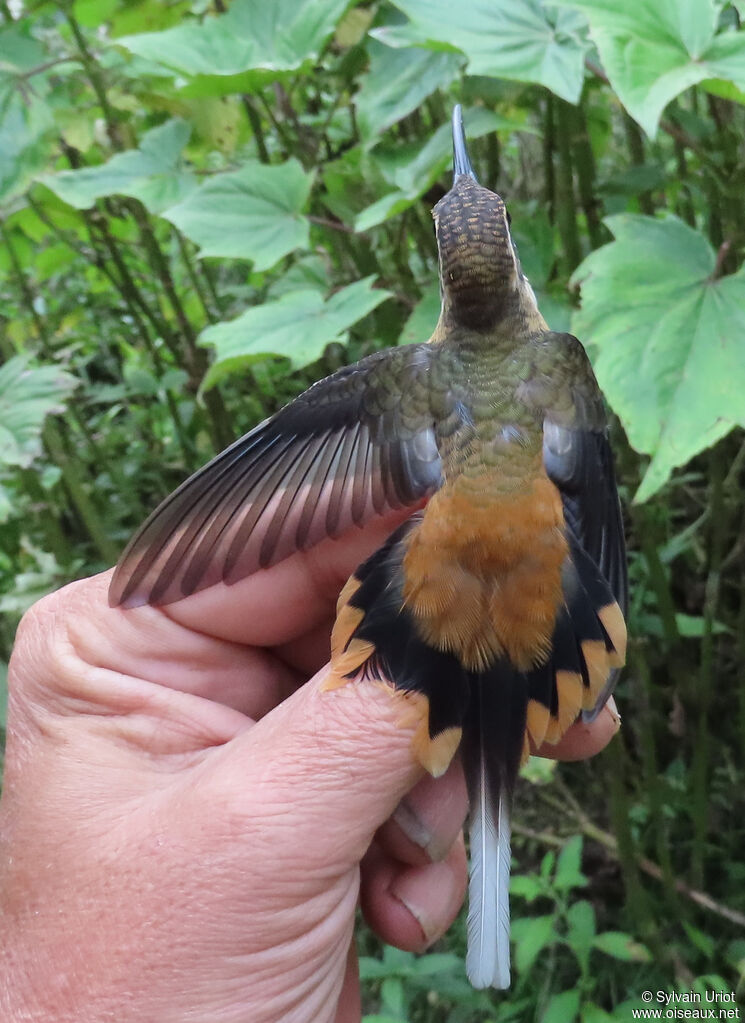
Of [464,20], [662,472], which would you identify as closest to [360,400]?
[662,472]

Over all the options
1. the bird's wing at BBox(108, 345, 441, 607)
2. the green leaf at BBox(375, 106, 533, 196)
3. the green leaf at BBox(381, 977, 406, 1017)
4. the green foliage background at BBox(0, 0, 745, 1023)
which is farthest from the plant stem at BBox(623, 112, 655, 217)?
the green leaf at BBox(381, 977, 406, 1017)

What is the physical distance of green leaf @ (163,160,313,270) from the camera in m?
1.16

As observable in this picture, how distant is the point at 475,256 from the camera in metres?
0.94

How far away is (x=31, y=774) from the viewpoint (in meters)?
0.83

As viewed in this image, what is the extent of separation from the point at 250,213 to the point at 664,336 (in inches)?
26.0

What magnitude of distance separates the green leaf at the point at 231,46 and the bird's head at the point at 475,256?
0.38 m

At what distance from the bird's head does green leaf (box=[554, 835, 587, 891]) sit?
933 mm

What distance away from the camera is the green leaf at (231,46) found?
1118 millimetres

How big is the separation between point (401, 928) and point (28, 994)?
1.47 ft

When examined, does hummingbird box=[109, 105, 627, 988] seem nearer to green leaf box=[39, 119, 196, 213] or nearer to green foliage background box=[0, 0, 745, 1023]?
green foliage background box=[0, 0, 745, 1023]

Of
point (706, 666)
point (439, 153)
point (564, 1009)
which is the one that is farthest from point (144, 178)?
point (564, 1009)

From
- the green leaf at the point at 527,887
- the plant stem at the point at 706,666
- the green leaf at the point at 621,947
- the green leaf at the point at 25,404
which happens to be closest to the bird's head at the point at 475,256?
the plant stem at the point at 706,666

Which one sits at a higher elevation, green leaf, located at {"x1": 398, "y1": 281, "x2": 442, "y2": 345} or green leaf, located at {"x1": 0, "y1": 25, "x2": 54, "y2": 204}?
green leaf, located at {"x1": 0, "y1": 25, "x2": 54, "y2": 204}

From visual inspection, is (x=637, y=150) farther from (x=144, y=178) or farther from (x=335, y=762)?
(x=335, y=762)
